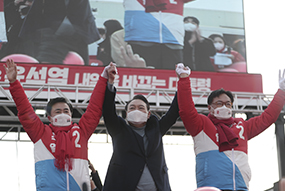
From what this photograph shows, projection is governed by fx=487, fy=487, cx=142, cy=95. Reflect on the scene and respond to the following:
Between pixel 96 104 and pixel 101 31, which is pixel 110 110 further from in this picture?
pixel 101 31

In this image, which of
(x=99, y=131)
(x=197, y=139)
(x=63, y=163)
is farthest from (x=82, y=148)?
(x=99, y=131)

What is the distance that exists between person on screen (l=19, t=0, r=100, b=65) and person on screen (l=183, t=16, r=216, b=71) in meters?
2.46

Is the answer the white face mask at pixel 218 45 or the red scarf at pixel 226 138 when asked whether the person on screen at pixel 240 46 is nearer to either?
the white face mask at pixel 218 45

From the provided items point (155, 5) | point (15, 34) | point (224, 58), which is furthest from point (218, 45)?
point (15, 34)

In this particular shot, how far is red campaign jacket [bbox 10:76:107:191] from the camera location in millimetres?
3691

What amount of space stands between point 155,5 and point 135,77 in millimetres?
2122

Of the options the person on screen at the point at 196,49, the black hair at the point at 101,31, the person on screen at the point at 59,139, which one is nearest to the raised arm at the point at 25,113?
the person on screen at the point at 59,139

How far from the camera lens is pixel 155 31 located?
12969mm

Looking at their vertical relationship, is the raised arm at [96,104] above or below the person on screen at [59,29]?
below

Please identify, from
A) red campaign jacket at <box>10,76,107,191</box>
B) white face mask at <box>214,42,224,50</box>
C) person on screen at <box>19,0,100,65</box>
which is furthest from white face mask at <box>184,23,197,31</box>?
red campaign jacket at <box>10,76,107,191</box>

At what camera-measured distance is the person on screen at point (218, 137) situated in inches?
151

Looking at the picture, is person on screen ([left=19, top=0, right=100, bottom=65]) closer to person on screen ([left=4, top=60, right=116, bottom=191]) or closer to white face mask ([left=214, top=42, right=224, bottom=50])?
white face mask ([left=214, top=42, right=224, bottom=50])

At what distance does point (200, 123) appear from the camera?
394 cm

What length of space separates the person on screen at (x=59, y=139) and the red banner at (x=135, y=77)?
838cm
